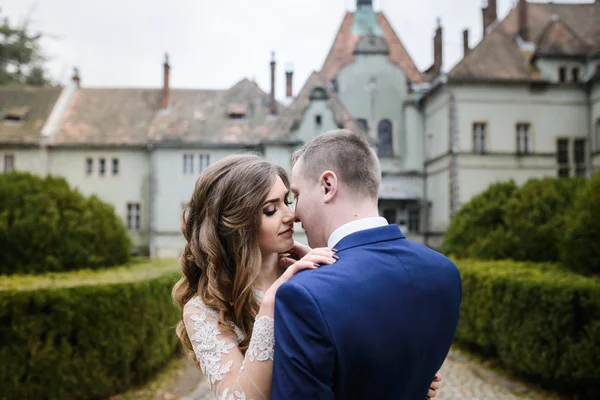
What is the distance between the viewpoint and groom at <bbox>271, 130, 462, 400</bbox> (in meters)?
1.78

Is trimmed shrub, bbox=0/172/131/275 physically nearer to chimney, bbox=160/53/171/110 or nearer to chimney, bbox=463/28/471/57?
chimney, bbox=160/53/171/110

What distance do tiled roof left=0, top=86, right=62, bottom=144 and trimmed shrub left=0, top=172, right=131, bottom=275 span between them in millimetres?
24557

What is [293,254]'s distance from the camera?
324 cm

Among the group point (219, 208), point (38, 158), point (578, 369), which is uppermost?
point (38, 158)

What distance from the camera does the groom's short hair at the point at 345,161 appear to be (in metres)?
2.23

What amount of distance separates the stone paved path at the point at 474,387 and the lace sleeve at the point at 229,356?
5432 millimetres

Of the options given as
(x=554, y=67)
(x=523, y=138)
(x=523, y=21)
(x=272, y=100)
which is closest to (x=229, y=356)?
(x=523, y=138)

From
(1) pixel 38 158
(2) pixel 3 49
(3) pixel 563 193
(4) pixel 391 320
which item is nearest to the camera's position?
(4) pixel 391 320

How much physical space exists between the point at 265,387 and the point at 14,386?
213 inches

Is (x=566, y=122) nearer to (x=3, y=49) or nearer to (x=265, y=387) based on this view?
(x=265, y=387)

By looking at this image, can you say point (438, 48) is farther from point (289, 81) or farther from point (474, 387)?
point (474, 387)

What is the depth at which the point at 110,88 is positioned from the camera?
3638 cm

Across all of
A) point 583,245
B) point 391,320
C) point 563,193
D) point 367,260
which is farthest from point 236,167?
point 563,193

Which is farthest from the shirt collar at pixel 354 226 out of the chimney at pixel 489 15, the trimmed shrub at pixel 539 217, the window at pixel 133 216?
the chimney at pixel 489 15
